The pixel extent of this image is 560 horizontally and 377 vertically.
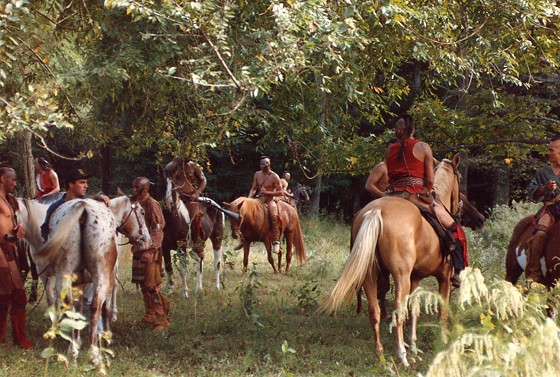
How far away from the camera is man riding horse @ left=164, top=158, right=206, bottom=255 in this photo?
40.2 ft

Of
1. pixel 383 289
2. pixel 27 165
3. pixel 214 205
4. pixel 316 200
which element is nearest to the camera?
pixel 383 289

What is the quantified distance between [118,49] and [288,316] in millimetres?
4689

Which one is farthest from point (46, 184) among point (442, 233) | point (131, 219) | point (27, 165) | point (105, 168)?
point (105, 168)

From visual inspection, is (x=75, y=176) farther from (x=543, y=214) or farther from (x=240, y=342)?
(x=543, y=214)

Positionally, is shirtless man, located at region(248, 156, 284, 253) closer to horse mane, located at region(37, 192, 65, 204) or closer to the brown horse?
the brown horse

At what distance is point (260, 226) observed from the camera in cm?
1511

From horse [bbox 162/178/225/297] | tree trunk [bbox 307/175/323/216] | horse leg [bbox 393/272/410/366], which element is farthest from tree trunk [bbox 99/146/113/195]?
horse leg [bbox 393/272/410/366]

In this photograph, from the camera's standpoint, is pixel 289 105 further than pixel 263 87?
Yes

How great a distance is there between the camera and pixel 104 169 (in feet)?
86.9

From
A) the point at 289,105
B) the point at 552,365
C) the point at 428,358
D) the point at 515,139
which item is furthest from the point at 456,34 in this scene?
the point at 552,365

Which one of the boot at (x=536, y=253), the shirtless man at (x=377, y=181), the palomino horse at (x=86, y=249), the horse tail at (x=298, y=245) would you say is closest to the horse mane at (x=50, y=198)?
the palomino horse at (x=86, y=249)

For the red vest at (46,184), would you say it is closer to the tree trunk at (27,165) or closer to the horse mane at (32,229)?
the horse mane at (32,229)

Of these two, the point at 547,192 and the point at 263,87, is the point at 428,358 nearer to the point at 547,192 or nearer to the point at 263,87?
the point at 547,192

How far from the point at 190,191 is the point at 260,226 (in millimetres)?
2915
